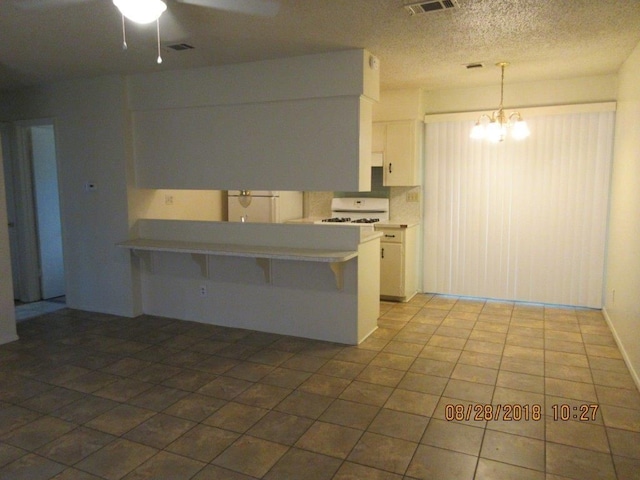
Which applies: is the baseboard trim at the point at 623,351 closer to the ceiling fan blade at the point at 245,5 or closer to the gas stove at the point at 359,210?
the gas stove at the point at 359,210

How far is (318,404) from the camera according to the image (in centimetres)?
291

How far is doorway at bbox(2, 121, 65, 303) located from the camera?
17.5 ft

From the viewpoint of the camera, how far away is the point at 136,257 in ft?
15.7

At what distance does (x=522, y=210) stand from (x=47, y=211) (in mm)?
5581

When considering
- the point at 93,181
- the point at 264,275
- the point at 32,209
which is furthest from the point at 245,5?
the point at 32,209

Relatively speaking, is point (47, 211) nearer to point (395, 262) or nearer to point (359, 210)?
point (359, 210)

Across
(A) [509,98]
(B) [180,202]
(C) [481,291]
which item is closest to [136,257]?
(B) [180,202]

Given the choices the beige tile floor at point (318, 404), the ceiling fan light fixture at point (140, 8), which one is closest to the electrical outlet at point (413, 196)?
the beige tile floor at point (318, 404)

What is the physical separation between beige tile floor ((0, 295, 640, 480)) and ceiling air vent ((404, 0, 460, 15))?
7.91 ft

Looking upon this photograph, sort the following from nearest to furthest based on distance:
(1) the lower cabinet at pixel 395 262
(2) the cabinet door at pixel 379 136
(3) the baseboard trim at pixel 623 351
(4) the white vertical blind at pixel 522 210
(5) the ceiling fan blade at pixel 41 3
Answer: (5) the ceiling fan blade at pixel 41 3 → (3) the baseboard trim at pixel 623 351 → (4) the white vertical blind at pixel 522 210 → (1) the lower cabinet at pixel 395 262 → (2) the cabinet door at pixel 379 136

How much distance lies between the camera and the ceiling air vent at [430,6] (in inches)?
106

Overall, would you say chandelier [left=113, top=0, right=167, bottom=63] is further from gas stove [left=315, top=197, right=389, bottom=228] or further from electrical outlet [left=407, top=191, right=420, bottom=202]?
electrical outlet [left=407, top=191, right=420, bottom=202]

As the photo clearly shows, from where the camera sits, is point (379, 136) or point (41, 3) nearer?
point (41, 3)

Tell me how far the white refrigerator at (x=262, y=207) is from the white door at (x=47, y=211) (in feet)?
6.72
